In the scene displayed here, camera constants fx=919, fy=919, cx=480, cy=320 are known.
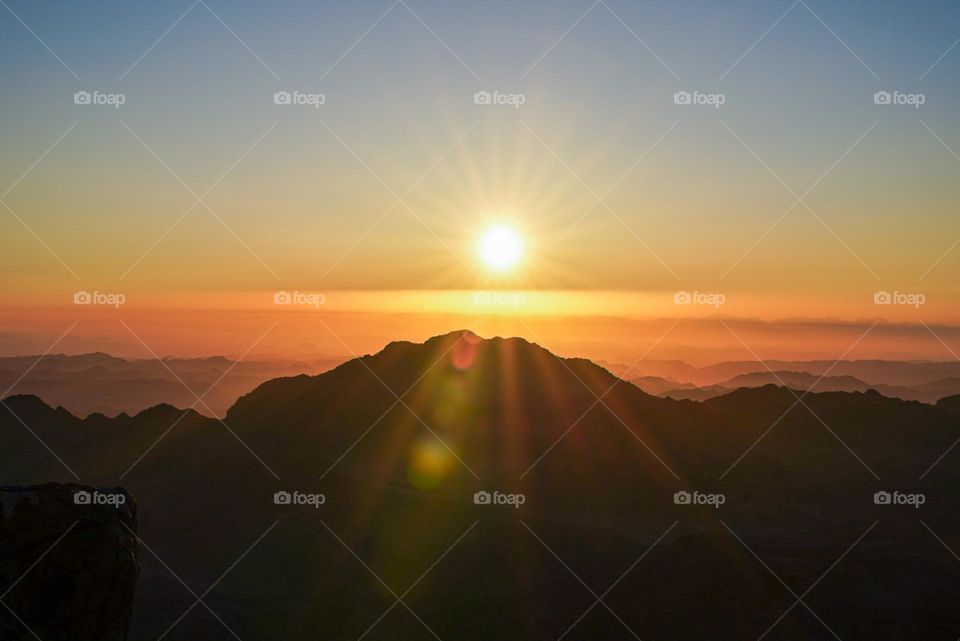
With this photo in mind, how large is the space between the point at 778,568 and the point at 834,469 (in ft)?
78.3

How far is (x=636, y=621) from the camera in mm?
31719

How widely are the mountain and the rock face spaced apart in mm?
11624

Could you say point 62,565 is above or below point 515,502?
below

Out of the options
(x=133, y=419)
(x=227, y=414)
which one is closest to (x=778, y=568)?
(x=227, y=414)

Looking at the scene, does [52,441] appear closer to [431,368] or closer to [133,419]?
[133,419]

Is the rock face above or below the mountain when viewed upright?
below

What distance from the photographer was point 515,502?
46.1 metres

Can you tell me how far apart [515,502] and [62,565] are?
28.7 m

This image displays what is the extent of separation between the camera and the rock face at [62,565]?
1945 cm

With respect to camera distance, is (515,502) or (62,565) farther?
(515,502)

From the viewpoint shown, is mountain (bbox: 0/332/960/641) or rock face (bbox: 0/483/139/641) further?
mountain (bbox: 0/332/960/641)

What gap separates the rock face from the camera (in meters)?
19.5

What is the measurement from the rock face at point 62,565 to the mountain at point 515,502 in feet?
38.1

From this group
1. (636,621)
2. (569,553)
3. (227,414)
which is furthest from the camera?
(227,414)
